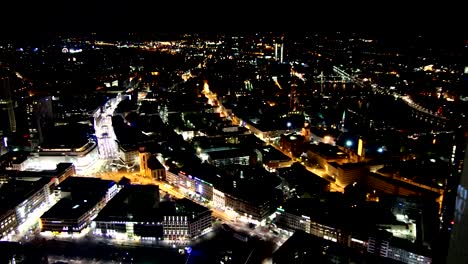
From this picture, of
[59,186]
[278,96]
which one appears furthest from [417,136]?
[59,186]

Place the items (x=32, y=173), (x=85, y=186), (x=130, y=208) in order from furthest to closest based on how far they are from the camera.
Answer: (x=32, y=173) → (x=85, y=186) → (x=130, y=208)

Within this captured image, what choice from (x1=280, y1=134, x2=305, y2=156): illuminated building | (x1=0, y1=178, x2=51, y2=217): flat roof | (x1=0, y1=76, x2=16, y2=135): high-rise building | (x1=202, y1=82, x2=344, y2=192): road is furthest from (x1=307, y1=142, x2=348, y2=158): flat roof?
(x1=0, y1=76, x2=16, y2=135): high-rise building

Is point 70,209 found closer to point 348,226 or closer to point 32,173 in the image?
point 32,173

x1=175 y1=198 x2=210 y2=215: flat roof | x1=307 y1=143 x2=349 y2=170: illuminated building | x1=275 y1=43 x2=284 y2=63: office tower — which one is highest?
x1=275 y1=43 x2=284 y2=63: office tower

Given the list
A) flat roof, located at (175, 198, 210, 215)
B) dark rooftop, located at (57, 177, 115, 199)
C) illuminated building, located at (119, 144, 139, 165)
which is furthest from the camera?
illuminated building, located at (119, 144, 139, 165)

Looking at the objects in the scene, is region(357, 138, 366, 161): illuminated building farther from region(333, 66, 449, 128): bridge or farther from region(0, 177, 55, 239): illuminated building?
region(0, 177, 55, 239): illuminated building

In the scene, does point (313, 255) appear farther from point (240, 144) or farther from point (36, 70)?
point (36, 70)

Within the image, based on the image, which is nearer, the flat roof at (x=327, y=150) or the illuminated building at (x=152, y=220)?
the illuminated building at (x=152, y=220)

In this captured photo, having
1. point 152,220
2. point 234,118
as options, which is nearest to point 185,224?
point 152,220

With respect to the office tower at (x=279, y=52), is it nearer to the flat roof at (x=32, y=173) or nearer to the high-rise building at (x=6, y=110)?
the high-rise building at (x=6, y=110)

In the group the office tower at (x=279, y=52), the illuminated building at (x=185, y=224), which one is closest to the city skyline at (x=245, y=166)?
the illuminated building at (x=185, y=224)

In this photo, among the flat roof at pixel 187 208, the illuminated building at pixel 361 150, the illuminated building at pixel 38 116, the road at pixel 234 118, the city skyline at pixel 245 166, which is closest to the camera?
the city skyline at pixel 245 166

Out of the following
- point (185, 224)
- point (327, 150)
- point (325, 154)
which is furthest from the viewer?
point (327, 150)
